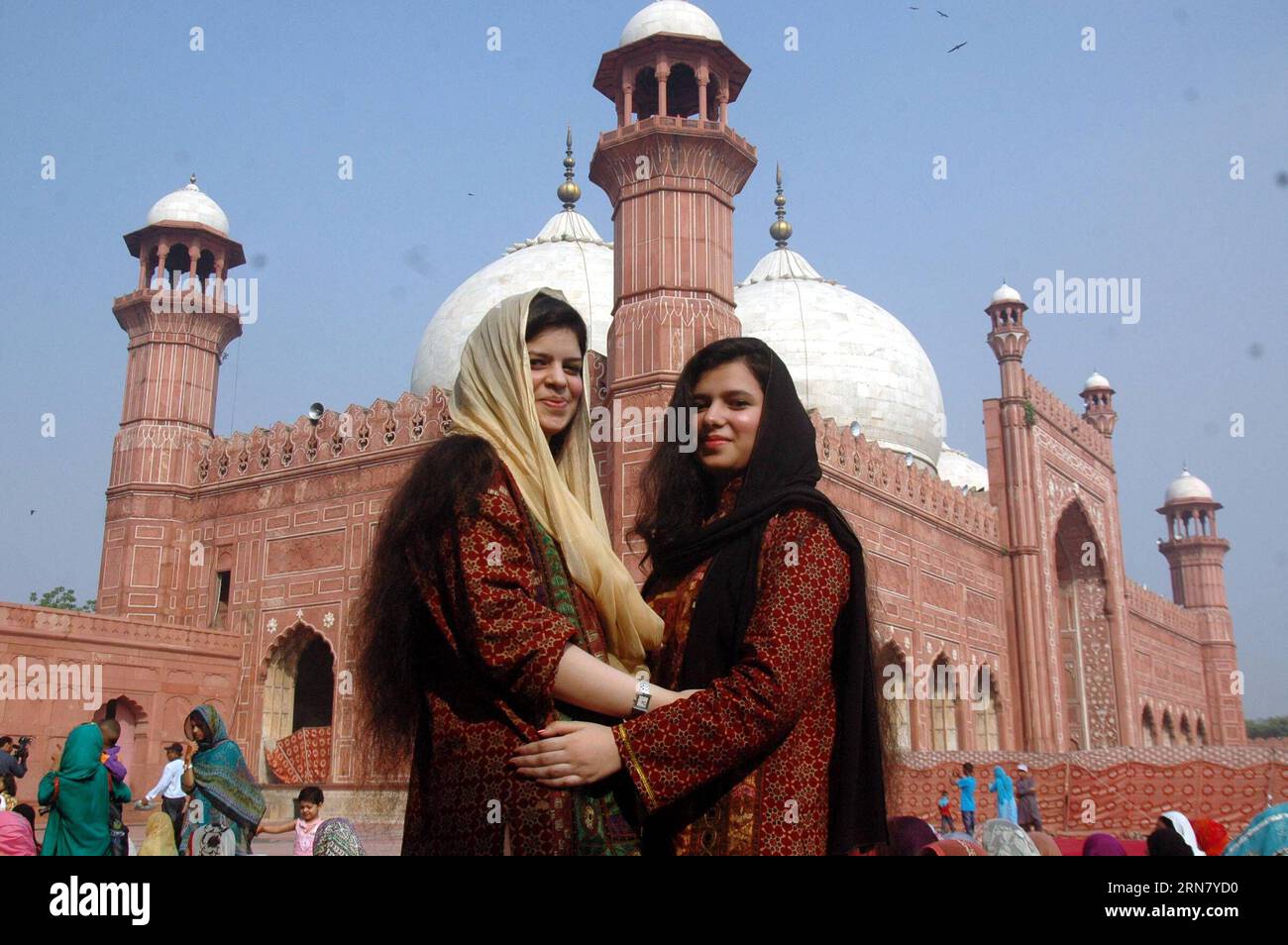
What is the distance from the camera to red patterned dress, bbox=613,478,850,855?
1.48 metres

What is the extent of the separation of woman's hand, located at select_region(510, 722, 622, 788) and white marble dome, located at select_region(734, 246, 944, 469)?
17084mm

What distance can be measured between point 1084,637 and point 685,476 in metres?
19.7

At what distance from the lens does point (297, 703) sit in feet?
50.5

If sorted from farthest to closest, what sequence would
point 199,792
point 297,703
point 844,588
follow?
point 297,703 < point 199,792 < point 844,588

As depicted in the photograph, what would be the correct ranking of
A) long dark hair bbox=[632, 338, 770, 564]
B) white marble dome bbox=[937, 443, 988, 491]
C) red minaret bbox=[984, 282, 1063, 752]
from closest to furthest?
1. long dark hair bbox=[632, 338, 770, 564]
2. red minaret bbox=[984, 282, 1063, 752]
3. white marble dome bbox=[937, 443, 988, 491]

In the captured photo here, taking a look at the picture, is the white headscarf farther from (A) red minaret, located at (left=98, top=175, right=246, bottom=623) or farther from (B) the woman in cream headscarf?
(A) red minaret, located at (left=98, top=175, right=246, bottom=623)

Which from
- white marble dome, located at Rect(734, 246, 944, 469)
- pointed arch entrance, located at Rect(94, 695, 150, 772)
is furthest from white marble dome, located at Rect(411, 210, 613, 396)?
pointed arch entrance, located at Rect(94, 695, 150, 772)

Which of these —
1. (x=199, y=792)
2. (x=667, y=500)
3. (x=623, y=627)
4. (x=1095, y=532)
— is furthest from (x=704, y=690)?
(x=1095, y=532)

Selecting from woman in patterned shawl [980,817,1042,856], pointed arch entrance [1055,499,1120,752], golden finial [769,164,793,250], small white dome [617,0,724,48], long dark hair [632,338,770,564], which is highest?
golden finial [769,164,793,250]

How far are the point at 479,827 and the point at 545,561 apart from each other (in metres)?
0.37

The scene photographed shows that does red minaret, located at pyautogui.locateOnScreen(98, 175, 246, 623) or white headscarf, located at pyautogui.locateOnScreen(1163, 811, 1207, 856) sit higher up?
red minaret, located at pyautogui.locateOnScreen(98, 175, 246, 623)

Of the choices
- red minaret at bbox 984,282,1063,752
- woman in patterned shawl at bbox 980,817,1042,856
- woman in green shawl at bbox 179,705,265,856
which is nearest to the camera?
woman in patterned shawl at bbox 980,817,1042,856

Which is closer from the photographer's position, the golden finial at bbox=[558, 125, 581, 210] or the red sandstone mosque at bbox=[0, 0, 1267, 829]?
the red sandstone mosque at bbox=[0, 0, 1267, 829]
